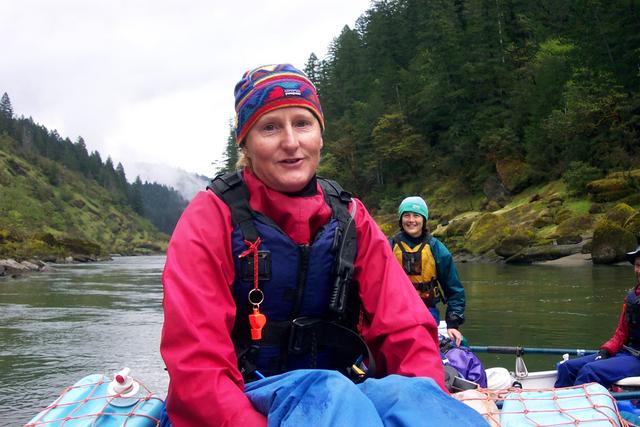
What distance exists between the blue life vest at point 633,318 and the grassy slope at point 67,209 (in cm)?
7542

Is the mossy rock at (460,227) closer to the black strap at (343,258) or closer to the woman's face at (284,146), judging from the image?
the black strap at (343,258)

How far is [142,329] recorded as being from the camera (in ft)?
36.8

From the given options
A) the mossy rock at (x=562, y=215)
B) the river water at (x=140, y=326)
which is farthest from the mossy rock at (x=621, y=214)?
the river water at (x=140, y=326)

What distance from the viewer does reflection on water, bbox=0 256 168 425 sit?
693 cm

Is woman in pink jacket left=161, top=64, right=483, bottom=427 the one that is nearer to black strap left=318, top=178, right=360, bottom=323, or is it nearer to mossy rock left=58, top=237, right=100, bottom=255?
black strap left=318, top=178, right=360, bottom=323

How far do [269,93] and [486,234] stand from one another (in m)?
27.6

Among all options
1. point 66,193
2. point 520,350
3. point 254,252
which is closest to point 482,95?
point 520,350

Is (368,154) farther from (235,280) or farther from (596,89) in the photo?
(235,280)

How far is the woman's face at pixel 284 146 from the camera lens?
7.50 ft

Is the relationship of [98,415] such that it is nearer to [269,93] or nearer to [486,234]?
[269,93]

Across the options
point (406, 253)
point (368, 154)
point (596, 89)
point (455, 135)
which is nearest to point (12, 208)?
point (368, 154)

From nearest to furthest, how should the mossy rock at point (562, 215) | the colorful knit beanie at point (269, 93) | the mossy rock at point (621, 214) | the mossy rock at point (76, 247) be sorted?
the colorful knit beanie at point (269, 93) < the mossy rock at point (621, 214) < the mossy rock at point (562, 215) < the mossy rock at point (76, 247)

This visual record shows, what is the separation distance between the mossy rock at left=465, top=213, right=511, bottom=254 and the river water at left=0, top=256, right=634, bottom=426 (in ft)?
29.6

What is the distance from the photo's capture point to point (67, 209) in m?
102
